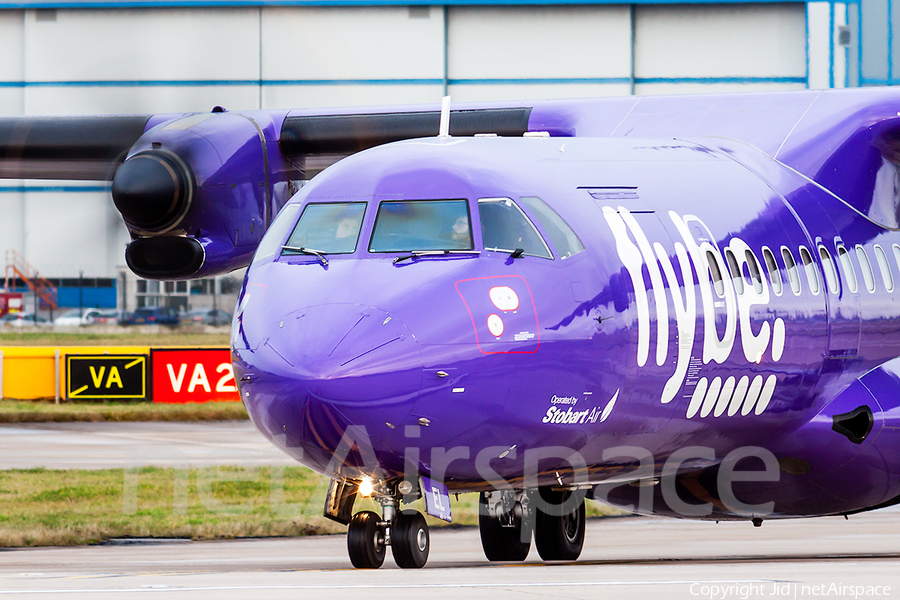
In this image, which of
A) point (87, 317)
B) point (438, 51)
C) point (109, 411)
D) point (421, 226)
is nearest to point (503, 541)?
point (421, 226)

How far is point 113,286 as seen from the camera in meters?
61.6

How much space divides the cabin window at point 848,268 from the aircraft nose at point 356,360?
4.88 m

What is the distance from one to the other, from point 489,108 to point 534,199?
6.35m

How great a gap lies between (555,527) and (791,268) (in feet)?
9.50

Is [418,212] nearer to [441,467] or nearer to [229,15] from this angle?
[441,467]

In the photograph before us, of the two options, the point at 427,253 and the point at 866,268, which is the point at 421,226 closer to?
the point at 427,253

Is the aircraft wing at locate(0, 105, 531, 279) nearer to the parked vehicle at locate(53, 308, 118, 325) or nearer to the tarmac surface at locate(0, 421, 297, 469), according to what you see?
the tarmac surface at locate(0, 421, 297, 469)

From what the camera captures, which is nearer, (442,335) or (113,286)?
(442,335)

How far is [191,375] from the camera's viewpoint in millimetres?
28766

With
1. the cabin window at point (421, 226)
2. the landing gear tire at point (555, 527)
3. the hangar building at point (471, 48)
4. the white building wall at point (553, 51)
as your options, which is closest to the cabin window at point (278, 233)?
the cabin window at point (421, 226)

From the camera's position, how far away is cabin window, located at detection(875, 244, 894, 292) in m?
11.7

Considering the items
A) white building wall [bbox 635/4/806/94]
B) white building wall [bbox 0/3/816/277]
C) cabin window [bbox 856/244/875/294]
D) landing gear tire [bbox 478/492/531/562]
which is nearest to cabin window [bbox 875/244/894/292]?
cabin window [bbox 856/244/875/294]

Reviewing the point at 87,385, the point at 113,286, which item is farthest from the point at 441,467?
the point at 113,286

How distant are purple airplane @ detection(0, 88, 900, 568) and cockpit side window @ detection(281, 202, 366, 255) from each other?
0.05ft
